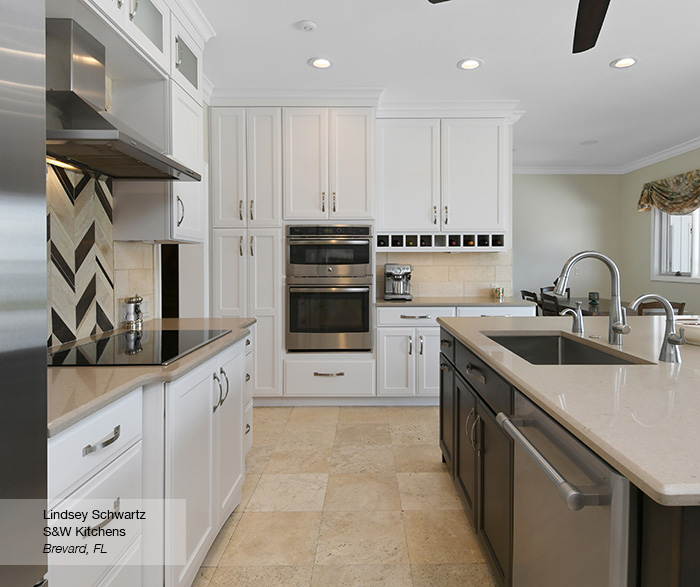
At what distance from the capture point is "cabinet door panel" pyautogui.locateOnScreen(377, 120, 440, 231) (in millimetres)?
4125

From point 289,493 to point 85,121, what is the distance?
77.6 inches

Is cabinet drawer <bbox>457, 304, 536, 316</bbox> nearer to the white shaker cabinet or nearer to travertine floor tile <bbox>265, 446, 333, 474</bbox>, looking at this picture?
the white shaker cabinet

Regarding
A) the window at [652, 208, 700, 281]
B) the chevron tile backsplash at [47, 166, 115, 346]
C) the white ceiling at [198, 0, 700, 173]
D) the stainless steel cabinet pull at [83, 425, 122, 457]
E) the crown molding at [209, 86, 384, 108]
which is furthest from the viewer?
the window at [652, 208, 700, 281]

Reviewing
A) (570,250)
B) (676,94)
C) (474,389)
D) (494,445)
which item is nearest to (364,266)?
(474,389)

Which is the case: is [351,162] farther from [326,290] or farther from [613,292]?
[613,292]

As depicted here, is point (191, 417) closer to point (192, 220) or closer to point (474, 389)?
point (474, 389)

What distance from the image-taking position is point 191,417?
62.4 inches

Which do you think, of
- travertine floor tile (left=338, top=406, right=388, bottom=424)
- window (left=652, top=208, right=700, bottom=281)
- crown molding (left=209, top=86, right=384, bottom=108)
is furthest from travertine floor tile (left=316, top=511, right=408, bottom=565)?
window (left=652, top=208, right=700, bottom=281)

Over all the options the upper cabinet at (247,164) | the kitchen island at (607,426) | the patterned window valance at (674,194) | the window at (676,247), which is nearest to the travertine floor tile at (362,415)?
the kitchen island at (607,426)

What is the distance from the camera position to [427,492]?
243 cm

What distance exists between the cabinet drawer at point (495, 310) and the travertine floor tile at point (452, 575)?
7.71 feet

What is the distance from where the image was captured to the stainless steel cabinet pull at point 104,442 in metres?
1.08

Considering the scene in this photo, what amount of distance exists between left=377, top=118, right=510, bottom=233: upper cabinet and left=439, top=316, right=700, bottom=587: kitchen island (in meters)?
1.82

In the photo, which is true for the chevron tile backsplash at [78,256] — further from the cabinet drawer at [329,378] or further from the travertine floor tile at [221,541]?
the cabinet drawer at [329,378]
